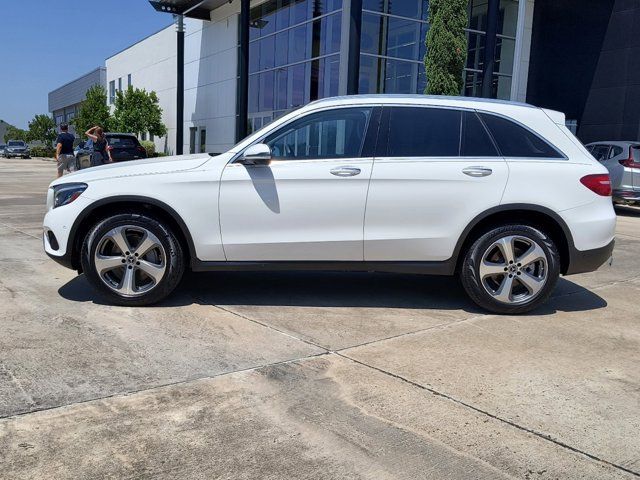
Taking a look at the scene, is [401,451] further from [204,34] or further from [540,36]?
[204,34]

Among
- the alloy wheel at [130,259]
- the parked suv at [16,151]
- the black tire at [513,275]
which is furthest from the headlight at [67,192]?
the parked suv at [16,151]

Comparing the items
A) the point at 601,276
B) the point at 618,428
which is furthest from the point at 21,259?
the point at 601,276

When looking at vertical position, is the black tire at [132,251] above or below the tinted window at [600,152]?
below

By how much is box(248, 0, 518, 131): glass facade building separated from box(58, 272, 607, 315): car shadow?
45.2 feet

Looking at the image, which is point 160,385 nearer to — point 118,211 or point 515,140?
point 118,211

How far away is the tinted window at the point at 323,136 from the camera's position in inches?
193

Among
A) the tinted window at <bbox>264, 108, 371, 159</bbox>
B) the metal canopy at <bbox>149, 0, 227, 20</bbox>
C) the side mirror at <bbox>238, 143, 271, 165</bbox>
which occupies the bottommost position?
the side mirror at <bbox>238, 143, 271, 165</bbox>

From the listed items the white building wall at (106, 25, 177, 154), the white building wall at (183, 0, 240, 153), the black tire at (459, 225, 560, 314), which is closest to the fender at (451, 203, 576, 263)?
the black tire at (459, 225, 560, 314)

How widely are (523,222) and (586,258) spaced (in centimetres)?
62

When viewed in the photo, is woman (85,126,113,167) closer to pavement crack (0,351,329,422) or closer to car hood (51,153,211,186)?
car hood (51,153,211,186)

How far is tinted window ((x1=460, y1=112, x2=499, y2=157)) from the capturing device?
5000mm

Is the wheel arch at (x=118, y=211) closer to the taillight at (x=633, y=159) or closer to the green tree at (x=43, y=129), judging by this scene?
the taillight at (x=633, y=159)

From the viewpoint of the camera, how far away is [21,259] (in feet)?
22.5

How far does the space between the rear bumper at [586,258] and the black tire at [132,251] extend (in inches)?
132
